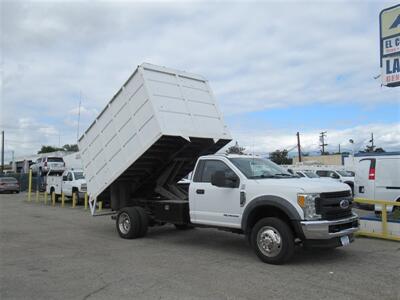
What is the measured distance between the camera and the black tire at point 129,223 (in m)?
10.5

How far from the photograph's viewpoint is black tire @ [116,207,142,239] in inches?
414

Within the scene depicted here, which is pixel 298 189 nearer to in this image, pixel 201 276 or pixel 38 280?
pixel 201 276

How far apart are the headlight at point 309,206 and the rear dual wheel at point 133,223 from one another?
4.48m

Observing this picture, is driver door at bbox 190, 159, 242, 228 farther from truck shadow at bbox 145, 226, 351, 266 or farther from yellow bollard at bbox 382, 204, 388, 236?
yellow bollard at bbox 382, 204, 388, 236

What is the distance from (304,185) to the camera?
7699mm

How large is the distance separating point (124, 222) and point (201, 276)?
4412 millimetres

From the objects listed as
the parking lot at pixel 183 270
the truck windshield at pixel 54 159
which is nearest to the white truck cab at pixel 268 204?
the parking lot at pixel 183 270

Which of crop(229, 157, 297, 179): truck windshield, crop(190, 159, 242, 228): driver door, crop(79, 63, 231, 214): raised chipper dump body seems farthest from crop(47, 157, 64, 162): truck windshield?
crop(229, 157, 297, 179): truck windshield

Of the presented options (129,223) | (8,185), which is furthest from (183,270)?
(8,185)

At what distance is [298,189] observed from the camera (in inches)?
297

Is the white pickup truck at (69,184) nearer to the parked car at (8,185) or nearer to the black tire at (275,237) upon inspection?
the parked car at (8,185)

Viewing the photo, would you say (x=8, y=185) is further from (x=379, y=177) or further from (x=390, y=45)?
(x=390, y=45)

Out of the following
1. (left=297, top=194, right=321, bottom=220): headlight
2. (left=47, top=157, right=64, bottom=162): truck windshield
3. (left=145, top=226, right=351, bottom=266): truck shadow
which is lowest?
(left=145, top=226, right=351, bottom=266): truck shadow

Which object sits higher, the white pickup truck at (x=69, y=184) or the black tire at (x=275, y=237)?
the white pickup truck at (x=69, y=184)
